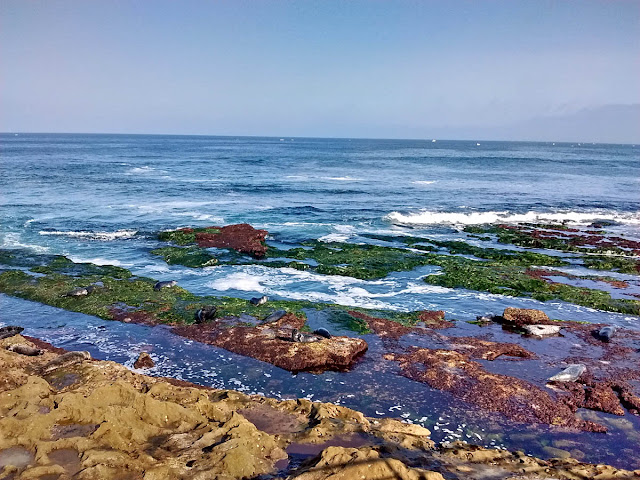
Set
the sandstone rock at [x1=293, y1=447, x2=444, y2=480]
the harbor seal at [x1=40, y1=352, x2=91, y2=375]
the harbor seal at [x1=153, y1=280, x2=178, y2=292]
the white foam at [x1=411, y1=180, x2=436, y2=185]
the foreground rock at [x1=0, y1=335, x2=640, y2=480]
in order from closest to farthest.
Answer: the sandstone rock at [x1=293, y1=447, x2=444, y2=480], the foreground rock at [x1=0, y1=335, x2=640, y2=480], the harbor seal at [x1=40, y1=352, x2=91, y2=375], the harbor seal at [x1=153, y1=280, x2=178, y2=292], the white foam at [x1=411, y1=180, x2=436, y2=185]

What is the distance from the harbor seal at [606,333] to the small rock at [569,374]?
3.44m

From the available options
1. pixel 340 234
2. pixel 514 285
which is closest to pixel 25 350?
pixel 514 285

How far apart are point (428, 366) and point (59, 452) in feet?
34.2

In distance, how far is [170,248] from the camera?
28.7 meters

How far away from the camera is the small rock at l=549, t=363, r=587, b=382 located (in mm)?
13664

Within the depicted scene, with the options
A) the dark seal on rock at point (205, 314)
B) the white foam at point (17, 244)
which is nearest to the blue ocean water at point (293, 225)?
the white foam at point (17, 244)

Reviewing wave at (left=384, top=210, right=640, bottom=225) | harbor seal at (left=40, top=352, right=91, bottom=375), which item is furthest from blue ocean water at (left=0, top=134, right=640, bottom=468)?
harbor seal at (left=40, top=352, right=91, bottom=375)

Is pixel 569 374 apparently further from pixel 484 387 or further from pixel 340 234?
pixel 340 234

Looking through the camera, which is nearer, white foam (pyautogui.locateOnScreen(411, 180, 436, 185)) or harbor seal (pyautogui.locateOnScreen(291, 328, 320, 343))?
harbor seal (pyautogui.locateOnScreen(291, 328, 320, 343))

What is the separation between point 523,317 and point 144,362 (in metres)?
14.3

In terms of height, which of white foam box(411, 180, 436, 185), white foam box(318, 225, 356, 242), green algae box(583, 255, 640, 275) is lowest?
green algae box(583, 255, 640, 275)

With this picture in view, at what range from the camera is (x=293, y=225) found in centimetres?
3722

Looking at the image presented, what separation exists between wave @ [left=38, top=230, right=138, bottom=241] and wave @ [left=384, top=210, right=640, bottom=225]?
2201cm

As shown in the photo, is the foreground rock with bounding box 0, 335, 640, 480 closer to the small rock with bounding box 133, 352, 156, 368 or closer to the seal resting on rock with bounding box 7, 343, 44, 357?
the seal resting on rock with bounding box 7, 343, 44, 357
